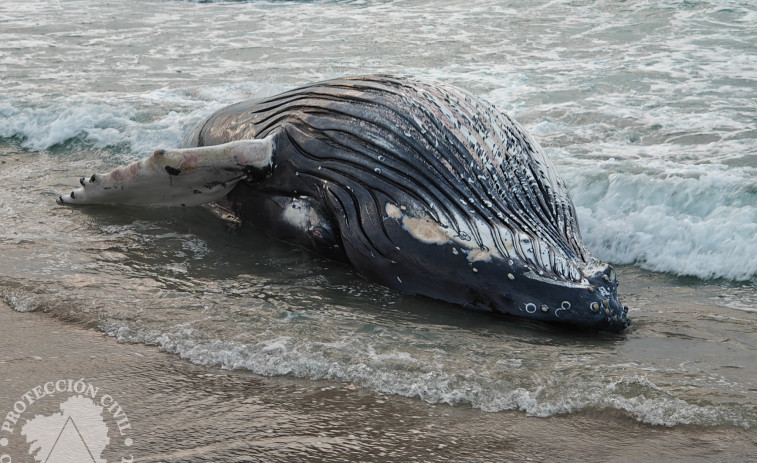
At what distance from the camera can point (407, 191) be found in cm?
662

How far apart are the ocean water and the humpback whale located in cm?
21

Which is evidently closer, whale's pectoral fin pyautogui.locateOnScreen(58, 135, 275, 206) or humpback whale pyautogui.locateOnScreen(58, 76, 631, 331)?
humpback whale pyautogui.locateOnScreen(58, 76, 631, 331)

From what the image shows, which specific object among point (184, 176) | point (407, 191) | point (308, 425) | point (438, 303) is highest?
point (407, 191)

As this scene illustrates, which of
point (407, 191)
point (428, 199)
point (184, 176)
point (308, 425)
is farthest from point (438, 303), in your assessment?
point (184, 176)

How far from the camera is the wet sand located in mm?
4270

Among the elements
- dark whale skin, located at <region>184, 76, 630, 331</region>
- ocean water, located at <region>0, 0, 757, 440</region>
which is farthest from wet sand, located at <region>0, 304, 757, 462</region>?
dark whale skin, located at <region>184, 76, 630, 331</region>

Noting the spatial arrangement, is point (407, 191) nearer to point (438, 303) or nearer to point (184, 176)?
point (438, 303)

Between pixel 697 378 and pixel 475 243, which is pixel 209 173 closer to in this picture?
pixel 475 243

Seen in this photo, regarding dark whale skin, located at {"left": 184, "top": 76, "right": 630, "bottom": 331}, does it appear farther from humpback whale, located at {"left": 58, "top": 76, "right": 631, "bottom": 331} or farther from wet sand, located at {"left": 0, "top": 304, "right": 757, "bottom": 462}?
wet sand, located at {"left": 0, "top": 304, "right": 757, "bottom": 462}

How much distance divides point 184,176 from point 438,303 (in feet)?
8.73

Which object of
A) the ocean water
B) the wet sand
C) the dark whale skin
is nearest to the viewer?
the wet sand

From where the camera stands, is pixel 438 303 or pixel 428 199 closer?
pixel 438 303

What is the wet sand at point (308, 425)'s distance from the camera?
4.27m

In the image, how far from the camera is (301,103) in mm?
7617
